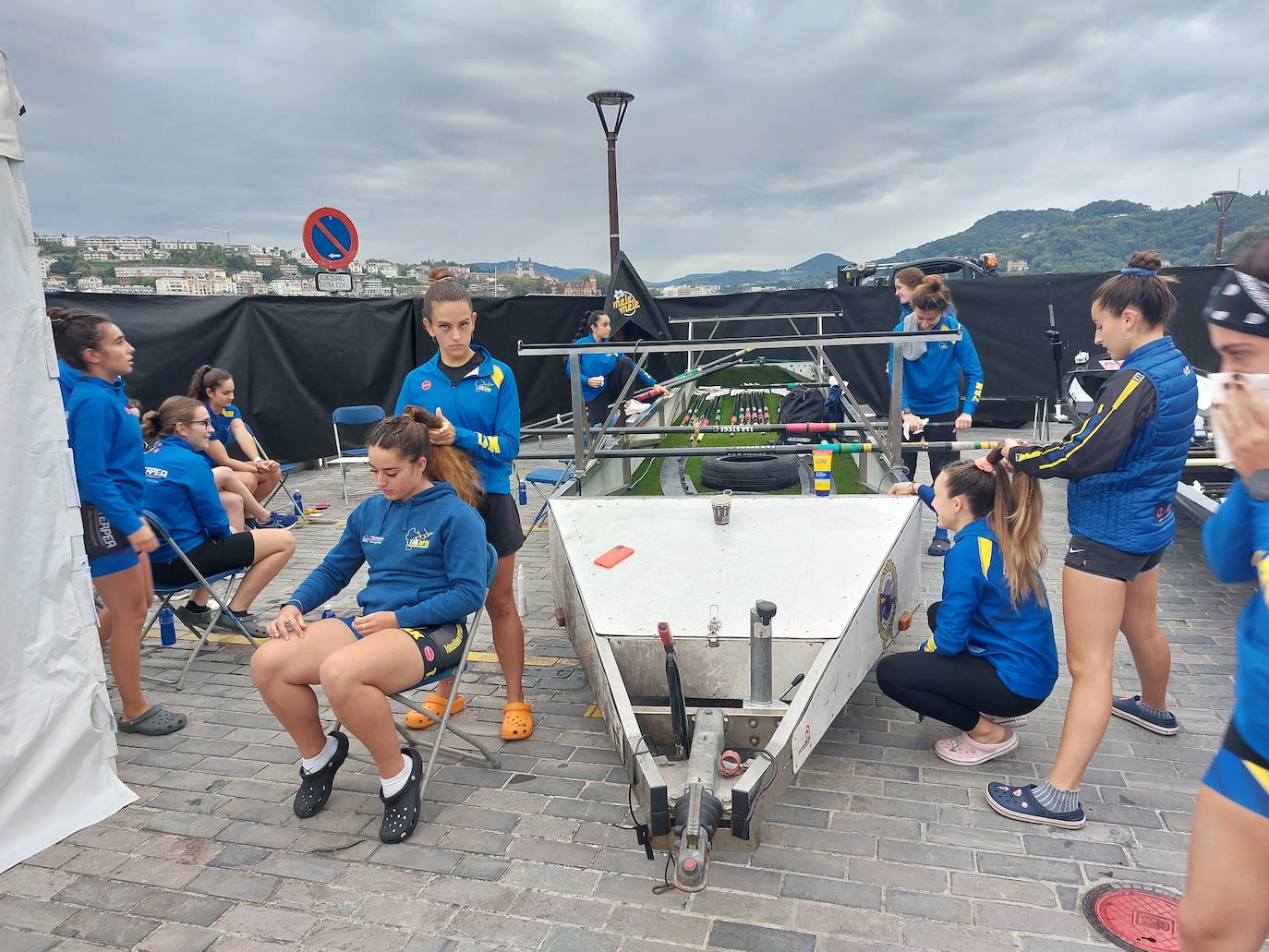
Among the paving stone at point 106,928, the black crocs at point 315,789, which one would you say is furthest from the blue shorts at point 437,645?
the paving stone at point 106,928

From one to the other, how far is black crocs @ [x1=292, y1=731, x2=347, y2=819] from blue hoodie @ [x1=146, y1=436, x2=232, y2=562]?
198 cm

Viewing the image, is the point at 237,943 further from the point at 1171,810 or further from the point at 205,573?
the point at 1171,810

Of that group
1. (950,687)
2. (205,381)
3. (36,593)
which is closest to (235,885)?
(36,593)

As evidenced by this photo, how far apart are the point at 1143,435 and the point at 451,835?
9.34ft

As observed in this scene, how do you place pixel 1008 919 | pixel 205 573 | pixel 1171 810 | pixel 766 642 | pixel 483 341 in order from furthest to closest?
pixel 483 341
pixel 205 573
pixel 1171 810
pixel 766 642
pixel 1008 919

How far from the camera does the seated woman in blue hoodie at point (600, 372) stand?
298 inches

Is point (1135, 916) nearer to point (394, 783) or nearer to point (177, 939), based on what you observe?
point (394, 783)

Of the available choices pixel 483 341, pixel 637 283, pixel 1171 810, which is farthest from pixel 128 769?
pixel 483 341

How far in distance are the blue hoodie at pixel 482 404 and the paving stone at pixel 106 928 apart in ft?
6.50

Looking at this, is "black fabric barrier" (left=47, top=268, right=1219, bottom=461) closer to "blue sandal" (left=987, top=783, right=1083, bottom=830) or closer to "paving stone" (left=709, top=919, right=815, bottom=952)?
"blue sandal" (left=987, top=783, right=1083, bottom=830)

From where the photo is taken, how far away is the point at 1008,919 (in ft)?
7.75

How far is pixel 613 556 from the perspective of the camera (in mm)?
3619

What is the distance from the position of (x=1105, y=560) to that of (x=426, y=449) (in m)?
2.58

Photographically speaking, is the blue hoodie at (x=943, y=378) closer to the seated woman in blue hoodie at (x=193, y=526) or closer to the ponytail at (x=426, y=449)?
the ponytail at (x=426, y=449)
